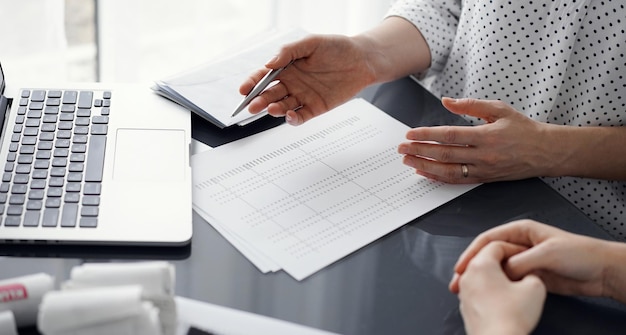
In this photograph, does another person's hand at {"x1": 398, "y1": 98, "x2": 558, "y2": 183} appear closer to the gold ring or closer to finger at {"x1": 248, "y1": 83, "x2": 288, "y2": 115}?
the gold ring

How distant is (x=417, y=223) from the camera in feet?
3.13

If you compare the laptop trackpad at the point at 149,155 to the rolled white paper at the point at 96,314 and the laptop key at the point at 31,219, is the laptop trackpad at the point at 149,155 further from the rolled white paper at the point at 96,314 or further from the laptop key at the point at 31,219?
the rolled white paper at the point at 96,314

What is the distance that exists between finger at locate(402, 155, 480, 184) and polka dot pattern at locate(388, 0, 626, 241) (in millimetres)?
255

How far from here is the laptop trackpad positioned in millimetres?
961

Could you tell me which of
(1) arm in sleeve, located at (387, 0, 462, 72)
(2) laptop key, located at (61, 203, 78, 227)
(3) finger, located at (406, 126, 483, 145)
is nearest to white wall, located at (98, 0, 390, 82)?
(1) arm in sleeve, located at (387, 0, 462, 72)

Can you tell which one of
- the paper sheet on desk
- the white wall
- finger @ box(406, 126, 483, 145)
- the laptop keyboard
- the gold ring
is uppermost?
finger @ box(406, 126, 483, 145)

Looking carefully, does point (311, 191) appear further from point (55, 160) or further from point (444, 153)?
point (55, 160)

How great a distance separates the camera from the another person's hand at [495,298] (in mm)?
745

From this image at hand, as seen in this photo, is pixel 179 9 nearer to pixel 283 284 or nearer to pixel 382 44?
pixel 382 44

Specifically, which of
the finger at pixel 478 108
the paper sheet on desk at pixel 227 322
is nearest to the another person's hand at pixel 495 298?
the paper sheet on desk at pixel 227 322

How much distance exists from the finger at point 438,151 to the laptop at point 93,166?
0.29 meters

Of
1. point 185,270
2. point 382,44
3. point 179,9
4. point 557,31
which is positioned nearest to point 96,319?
point 185,270

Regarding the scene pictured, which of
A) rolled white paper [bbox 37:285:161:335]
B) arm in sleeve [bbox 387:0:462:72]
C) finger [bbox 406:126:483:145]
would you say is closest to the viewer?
rolled white paper [bbox 37:285:161:335]

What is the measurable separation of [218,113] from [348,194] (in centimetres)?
24
